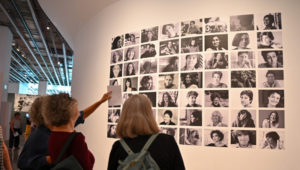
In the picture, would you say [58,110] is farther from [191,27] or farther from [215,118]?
[191,27]

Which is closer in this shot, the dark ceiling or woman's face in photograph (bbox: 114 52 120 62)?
woman's face in photograph (bbox: 114 52 120 62)

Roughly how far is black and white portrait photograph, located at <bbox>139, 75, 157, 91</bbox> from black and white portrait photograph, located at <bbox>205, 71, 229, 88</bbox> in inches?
34.1

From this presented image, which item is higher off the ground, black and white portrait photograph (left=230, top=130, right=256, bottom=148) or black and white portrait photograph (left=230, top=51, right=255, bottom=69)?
black and white portrait photograph (left=230, top=51, right=255, bottom=69)

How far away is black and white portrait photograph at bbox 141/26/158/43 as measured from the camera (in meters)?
4.80

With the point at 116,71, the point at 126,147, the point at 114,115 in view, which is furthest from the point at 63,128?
the point at 116,71

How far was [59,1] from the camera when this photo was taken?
600 cm

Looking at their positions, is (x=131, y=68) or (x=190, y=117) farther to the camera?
(x=131, y=68)

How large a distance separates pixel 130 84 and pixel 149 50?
2.16 ft

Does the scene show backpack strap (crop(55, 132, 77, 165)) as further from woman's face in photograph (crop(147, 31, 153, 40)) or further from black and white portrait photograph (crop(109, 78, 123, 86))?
black and white portrait photograph (crop(109, 78, 123, 86))

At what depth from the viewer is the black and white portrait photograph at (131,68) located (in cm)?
496

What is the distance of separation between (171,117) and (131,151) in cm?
255

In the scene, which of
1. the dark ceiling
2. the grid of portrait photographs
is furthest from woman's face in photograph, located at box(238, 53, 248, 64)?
the dark ceiling

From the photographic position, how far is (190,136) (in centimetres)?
427

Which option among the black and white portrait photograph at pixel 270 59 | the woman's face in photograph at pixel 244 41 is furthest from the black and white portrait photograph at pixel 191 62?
the black and white portrait photograph at pixel 270 59
